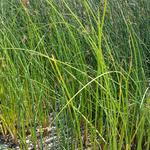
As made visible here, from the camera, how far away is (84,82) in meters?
1.93

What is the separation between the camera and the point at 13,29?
248 cm

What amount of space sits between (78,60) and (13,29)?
67 cm

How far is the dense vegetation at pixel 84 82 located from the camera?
158cm

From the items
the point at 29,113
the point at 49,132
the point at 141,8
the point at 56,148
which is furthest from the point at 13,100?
the point at 141,8

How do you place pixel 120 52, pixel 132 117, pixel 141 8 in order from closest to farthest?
1. pixel 132 117
2. pixel 120 52
3. pixel 141 8

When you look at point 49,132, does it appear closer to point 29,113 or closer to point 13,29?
point 29,113

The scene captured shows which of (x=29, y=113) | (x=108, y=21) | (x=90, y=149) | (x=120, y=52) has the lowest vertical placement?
(x=90, y=149)

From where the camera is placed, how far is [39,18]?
2797 mm

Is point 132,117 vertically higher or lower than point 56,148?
higher

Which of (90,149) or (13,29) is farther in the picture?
(13,29)

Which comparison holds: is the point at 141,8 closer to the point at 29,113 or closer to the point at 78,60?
the point at 78,60

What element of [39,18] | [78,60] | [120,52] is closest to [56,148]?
A: [78,60]

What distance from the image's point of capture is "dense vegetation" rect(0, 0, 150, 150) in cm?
158

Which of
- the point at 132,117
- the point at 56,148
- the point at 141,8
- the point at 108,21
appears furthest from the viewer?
the point at 141,8
